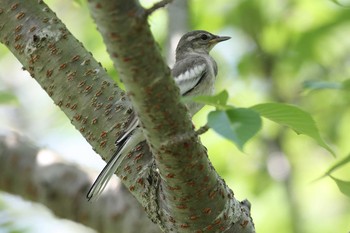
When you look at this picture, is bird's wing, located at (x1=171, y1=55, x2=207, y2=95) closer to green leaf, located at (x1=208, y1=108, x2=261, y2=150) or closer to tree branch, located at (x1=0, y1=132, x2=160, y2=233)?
tree branch, located at (x1=0, y1=132, x2=160, y2=233)

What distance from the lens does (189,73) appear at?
4684 mm

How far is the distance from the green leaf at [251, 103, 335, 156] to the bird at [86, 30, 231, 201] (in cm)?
103

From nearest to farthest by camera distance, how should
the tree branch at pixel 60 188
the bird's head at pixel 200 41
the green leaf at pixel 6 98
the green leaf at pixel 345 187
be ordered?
the green leaf at pixel 345 187
the green leaf at pixel 6 98
the tree branch at pixel 60 188
the bird's head at pixel 200 41

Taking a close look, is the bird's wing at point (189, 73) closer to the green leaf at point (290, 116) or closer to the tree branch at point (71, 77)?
the tree branch at point (71, 77)

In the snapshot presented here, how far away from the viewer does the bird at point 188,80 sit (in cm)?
323

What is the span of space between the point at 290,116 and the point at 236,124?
0.96ft

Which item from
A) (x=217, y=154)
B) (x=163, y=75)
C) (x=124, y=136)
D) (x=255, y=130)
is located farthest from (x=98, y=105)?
(x=217, y=154)

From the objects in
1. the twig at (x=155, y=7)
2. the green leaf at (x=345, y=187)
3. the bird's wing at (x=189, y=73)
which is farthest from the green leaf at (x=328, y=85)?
the bird's wing at (x=189, y=73)

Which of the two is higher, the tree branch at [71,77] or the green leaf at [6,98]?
the tree branch at [71,77]

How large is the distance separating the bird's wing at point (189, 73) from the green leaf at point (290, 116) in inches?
80.6

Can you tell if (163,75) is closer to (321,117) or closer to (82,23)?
(321,117)

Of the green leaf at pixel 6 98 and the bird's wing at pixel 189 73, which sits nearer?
the green leaf at pixel 6 98

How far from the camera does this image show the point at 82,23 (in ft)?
23.6

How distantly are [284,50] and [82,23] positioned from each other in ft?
6.69
